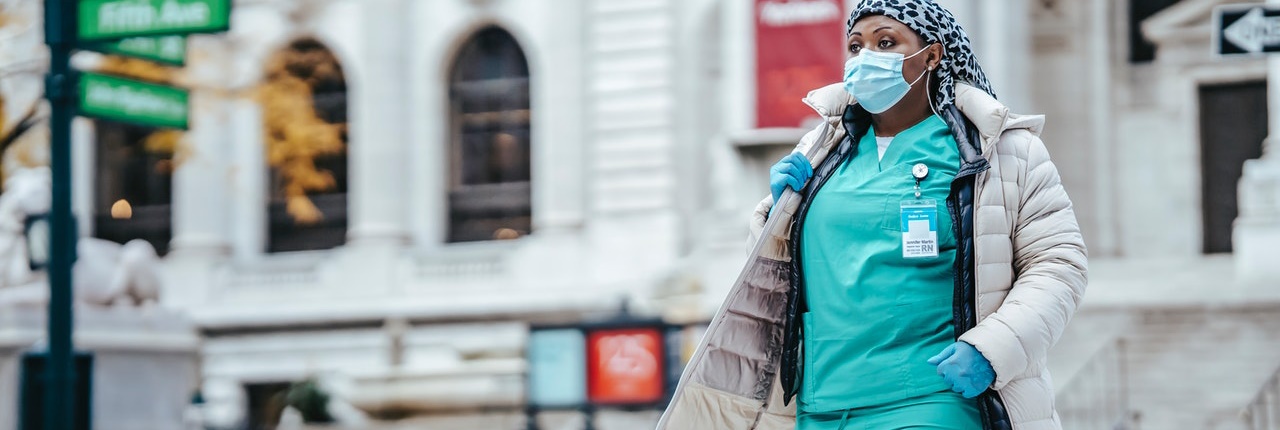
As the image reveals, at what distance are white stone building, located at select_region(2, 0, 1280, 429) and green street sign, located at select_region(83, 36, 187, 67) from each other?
1129 cm

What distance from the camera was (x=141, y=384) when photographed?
49.9ft

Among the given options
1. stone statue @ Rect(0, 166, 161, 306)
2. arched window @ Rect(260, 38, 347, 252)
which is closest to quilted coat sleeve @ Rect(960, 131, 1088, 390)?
stone statue @ Rect(0, 166, 161, 306)

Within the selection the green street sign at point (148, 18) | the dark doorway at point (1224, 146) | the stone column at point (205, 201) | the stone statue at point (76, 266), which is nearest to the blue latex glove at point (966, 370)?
the green street sign at point (148, 18)

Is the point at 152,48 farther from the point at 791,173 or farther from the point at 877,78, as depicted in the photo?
the point at 877,78

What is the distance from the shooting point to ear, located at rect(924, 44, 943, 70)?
205 inches

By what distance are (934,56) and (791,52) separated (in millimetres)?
19120

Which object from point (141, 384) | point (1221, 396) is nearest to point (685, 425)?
point (141, 384)

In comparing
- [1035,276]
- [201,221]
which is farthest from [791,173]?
[201,221]

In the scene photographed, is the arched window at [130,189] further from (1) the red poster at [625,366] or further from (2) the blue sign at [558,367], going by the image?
(1) the red poster at [625,366]

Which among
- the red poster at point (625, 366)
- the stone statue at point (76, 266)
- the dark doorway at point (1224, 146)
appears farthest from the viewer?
the dark doorway at point (1224, 146)

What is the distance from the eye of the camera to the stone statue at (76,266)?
14586 mm

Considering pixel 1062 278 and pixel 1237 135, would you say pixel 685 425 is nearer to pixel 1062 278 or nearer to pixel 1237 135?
pixel 1062 278

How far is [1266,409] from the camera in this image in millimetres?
15336

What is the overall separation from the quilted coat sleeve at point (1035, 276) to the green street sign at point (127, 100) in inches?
328
